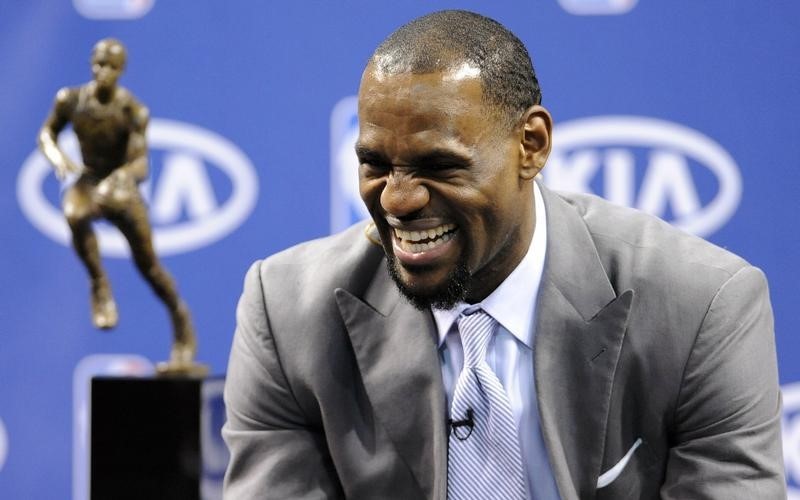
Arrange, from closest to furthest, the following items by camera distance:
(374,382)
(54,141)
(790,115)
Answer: (374,382) < (54,141) < (790,115)

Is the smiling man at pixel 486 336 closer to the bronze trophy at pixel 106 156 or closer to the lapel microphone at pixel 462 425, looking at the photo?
the lapel microphone at pixel 462 425

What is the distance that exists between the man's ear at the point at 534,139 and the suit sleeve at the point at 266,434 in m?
0.50

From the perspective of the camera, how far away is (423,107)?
166cm

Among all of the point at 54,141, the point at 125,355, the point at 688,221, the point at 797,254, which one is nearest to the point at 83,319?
the point at 125,355

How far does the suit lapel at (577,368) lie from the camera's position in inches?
71.7

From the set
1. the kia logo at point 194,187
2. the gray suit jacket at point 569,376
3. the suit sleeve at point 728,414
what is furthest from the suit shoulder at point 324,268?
the kia logo at point 194,187

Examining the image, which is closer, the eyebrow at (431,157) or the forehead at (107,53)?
the eyebrow at (431,157)

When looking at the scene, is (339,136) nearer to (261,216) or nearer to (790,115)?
(261,216)

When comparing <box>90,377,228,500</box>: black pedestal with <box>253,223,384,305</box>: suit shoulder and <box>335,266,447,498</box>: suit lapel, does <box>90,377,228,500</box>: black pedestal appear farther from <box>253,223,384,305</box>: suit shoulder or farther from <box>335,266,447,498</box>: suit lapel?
<box>335,266,447,498</box>: suit lapel

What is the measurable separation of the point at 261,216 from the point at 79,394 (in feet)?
2.79

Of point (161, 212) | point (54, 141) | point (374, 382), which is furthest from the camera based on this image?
point (161, 212)

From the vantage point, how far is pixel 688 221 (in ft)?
11.8

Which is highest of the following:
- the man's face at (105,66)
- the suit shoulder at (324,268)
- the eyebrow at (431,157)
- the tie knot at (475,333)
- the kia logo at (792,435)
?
the man's face at (105,66)

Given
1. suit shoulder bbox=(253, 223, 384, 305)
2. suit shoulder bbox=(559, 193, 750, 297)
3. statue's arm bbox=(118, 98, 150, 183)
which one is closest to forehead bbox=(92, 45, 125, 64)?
statue's arm bbox=(118, 98, 150, 183)
